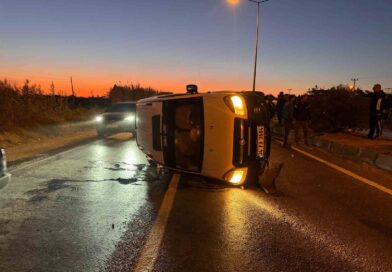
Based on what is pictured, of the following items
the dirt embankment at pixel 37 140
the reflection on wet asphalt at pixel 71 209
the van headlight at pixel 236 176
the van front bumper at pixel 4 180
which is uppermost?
the van front bumper at pixel 4 180

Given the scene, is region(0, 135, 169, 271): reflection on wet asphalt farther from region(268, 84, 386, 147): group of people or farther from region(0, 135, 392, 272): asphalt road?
region(268, 84, 386, 147): group of people

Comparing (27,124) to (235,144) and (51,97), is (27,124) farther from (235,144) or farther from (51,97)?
(235,144)

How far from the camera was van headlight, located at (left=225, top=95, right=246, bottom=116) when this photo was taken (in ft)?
22.4

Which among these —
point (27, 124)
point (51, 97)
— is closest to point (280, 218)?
point (27, 124)

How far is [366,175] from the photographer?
9641mm

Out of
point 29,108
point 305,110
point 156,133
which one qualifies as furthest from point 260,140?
point 29,108

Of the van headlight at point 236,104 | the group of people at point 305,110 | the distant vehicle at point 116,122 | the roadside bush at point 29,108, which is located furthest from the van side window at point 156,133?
the roadside bush at point 29,108

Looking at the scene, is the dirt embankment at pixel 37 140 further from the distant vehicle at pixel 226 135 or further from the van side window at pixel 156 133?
the distant vehicle at pixel 226 135

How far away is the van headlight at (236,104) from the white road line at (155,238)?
1772 millimetres

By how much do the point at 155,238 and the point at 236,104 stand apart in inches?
108

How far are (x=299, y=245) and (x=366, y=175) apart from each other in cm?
554

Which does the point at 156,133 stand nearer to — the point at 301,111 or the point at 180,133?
the point at 180,133

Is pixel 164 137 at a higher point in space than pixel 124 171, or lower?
higher

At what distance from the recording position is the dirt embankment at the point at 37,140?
45.0 ft
